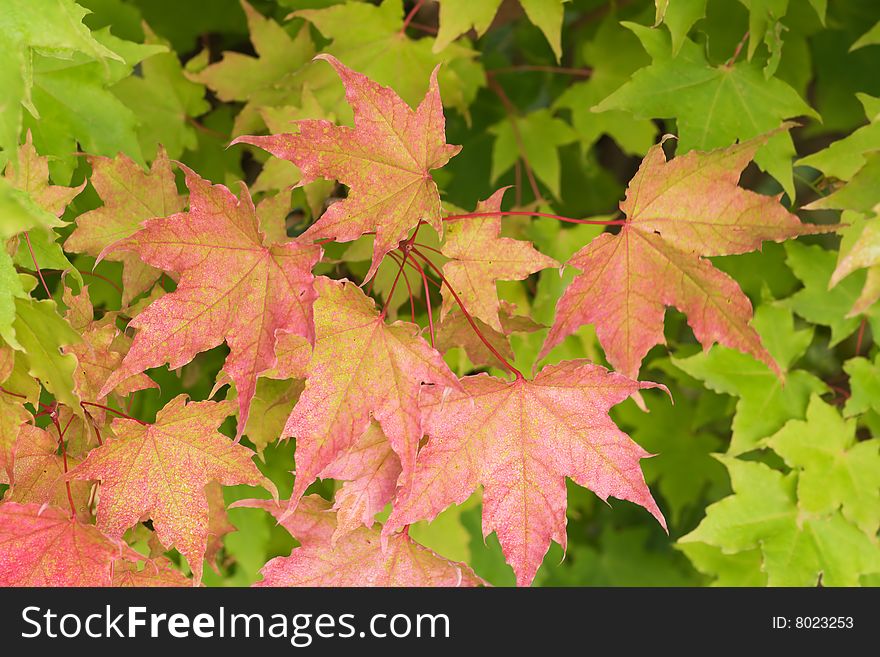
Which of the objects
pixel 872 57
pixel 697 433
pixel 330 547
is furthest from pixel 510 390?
pixel 872 57

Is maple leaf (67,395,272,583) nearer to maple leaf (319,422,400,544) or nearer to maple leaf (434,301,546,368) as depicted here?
maple leaf (319,422,400,544)

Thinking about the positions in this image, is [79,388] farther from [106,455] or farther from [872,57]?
[872,57]

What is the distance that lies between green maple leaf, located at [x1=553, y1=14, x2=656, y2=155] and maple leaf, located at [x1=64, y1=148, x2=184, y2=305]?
3.02ft

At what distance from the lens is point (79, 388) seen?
951 mm

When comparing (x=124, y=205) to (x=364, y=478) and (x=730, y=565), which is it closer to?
(x=364, y=478)

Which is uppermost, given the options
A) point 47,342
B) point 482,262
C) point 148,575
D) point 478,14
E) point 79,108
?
point 478,14

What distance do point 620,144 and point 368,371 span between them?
1.01 m

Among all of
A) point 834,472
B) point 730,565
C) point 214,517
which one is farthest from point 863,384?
point 214,517

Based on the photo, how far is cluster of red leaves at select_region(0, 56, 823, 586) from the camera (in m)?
0.89

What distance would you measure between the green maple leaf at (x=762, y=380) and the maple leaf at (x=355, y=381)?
795 millimetres

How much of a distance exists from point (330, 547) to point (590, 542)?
1.67 metres

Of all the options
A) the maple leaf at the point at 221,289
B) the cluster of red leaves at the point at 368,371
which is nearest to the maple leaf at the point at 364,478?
the cluster of red leaves at the point at 368,371

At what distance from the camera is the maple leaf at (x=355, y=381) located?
0.87 meters

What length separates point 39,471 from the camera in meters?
0.99
